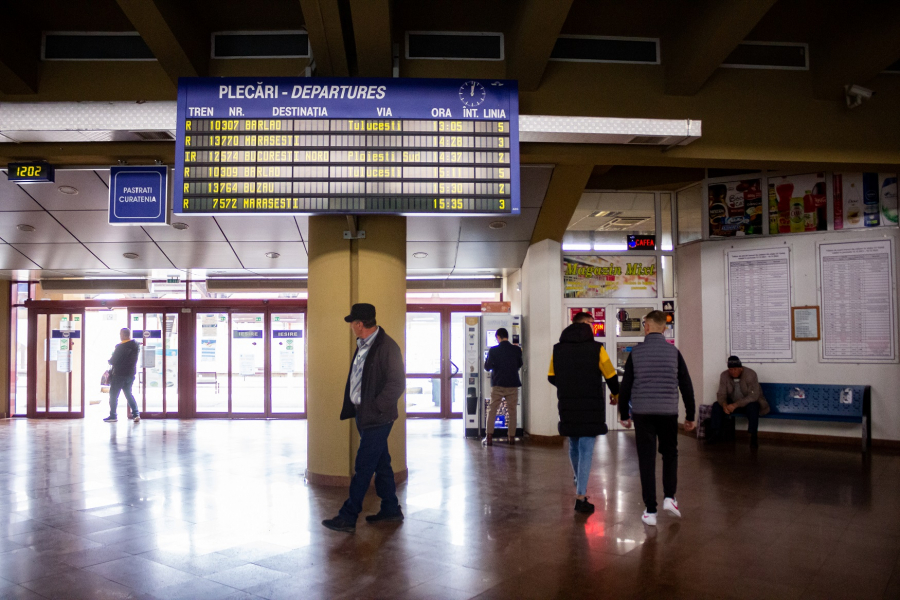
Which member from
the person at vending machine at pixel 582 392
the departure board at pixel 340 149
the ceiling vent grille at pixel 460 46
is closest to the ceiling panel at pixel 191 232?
the departure board at pixel 340 149

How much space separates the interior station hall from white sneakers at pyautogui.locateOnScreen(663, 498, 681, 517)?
0.12m

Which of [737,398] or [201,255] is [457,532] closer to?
[737,398]

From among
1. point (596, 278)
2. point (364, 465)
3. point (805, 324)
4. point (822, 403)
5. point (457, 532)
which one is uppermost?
point (596, 278)

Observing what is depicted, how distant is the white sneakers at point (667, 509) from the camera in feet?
15.3

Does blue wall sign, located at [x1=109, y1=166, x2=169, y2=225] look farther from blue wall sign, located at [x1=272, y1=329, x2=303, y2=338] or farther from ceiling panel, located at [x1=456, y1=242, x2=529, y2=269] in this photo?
blue wall sign, located at [x1=272, y1=329, x2=303, y2=338]

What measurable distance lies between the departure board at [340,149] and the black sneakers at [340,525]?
234 cm

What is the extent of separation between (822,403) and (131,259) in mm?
10652

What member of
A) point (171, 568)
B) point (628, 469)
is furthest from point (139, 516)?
point (628, 469)

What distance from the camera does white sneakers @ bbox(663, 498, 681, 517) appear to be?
4.82 metres

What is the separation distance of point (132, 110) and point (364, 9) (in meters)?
2.20

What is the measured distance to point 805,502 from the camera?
5.33 m

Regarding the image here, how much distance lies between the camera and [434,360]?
38.4 feet

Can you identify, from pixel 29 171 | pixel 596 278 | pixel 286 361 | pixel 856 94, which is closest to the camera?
pixel 856 94

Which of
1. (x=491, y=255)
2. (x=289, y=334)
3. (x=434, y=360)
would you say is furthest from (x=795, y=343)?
(x=289, y=334)
